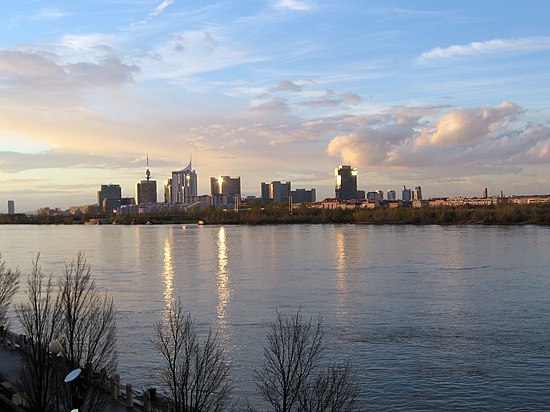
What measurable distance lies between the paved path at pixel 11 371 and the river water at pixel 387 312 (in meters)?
2.18

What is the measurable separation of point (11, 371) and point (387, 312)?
35.3 feet

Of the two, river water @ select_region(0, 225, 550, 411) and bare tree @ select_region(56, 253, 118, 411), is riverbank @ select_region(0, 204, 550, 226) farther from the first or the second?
bare tree @ select_region(56, 253, 118, 411)

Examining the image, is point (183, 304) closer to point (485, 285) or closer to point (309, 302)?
point (309, 302)

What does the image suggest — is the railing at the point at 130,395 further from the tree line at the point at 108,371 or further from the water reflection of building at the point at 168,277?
the water reflection of building at the point at 168,277

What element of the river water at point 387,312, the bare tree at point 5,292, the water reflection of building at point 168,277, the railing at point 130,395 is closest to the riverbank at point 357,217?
the river water at point 387,312

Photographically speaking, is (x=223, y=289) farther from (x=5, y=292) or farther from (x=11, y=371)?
(x=11, y=371)

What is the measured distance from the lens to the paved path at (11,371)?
1043cm

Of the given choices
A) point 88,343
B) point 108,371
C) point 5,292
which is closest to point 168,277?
point 5,292

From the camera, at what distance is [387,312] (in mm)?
19516

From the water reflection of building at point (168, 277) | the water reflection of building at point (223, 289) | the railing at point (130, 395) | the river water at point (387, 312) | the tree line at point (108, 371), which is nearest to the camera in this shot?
the tree line at point (108, 371)

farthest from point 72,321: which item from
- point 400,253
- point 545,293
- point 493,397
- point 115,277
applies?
point 400,253

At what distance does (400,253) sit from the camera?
3856cm

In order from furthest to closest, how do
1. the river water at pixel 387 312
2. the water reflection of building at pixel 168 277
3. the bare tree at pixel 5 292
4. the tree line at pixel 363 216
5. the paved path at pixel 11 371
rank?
the tree line at pixel 363 216
the water reflection of building at pixel 168 277
the bare tree at pixel 5 292
the river water at pixel 387 312
the paved path at pixel 11 371

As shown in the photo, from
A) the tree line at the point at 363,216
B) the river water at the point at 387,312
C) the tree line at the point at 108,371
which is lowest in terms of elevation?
the river water at the point at 387,312
